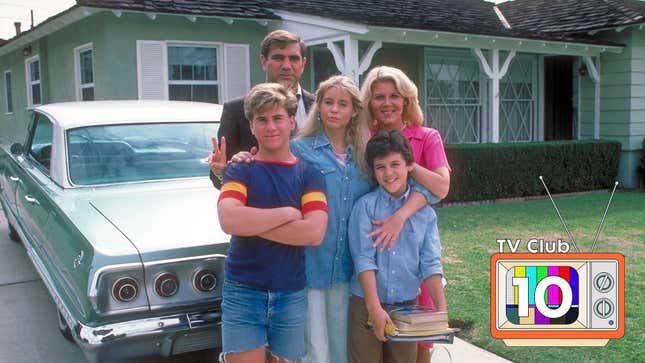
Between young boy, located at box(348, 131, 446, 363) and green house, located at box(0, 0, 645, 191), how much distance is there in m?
7.45

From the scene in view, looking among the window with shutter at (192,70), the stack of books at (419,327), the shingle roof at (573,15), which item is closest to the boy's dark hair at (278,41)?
the stack of books at (419,327)

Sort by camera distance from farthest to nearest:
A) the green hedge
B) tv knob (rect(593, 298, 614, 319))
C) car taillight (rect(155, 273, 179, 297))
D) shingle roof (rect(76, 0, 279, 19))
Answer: the green hedge → shingle roof (rect(76, 0, 279, 19)) → tv knob (rect(593, 298, 614, 319)) → car taillight (rect(155, 273, 179, 297))

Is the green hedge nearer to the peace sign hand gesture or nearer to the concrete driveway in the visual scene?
the concrete driveway

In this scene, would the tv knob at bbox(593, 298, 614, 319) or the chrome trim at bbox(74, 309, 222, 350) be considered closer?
the chrome trim at bbox(74, 309, 222, 350)

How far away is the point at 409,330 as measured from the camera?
261 cm

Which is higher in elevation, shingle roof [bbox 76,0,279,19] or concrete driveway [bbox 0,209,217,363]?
shingle roof [bbox 76,0,279,19]

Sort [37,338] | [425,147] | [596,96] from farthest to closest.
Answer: [596,96], [37,338], [425,147]

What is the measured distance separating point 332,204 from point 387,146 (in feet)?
1.13

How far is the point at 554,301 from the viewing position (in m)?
3.95

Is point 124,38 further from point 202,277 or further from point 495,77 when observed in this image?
→ point 202,277

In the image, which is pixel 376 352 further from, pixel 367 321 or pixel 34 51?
pixel 34 51

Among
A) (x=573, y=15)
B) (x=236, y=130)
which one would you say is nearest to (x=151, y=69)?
(x=236, y=130)

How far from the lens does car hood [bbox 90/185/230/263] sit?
127 inches

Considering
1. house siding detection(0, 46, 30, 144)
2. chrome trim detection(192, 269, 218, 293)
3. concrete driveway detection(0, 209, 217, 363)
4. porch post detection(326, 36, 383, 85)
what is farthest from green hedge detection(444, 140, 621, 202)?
house siding detection(0, 46, 30, 144)
